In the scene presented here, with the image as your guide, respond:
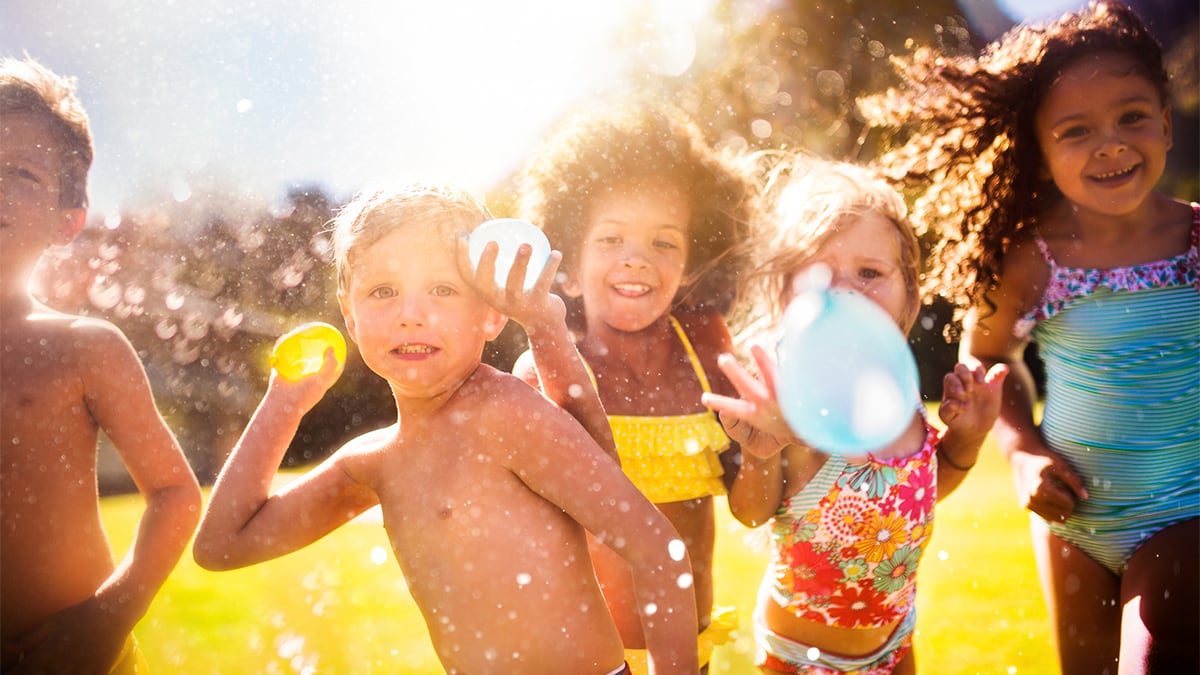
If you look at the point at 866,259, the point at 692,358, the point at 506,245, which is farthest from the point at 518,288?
the point at 866,259

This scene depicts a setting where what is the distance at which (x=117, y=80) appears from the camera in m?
2.57

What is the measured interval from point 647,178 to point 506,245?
956mm

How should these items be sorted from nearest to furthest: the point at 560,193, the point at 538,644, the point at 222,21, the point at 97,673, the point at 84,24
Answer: the point at 538,644 → the point at 97,673 → the point at 84,24 → the point at 222,21 → the point at 560,193

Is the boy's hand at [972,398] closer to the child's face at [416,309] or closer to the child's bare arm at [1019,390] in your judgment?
the child's bare arm at [1019,390]

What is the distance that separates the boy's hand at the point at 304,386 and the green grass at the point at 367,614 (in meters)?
0.73

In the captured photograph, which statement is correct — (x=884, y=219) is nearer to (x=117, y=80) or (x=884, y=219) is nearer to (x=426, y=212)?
(x=426, y=212)

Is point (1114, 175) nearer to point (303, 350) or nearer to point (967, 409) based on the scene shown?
point (967, 409)

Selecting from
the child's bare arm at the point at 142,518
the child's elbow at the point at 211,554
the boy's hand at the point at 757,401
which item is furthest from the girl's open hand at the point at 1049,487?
the child's bare arm at the point at 142,518

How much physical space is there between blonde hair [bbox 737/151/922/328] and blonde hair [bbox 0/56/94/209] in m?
1.85

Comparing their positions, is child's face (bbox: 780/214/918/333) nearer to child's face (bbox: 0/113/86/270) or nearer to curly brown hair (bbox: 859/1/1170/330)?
curly brown hair (bbox: 859/1/1170/330)

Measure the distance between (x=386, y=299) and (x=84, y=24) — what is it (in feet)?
4.29

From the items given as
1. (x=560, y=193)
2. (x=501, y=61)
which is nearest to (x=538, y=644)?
(x=560, y=193)

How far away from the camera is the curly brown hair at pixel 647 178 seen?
9.21 ft

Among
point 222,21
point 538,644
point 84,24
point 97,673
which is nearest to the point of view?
point 538,644
